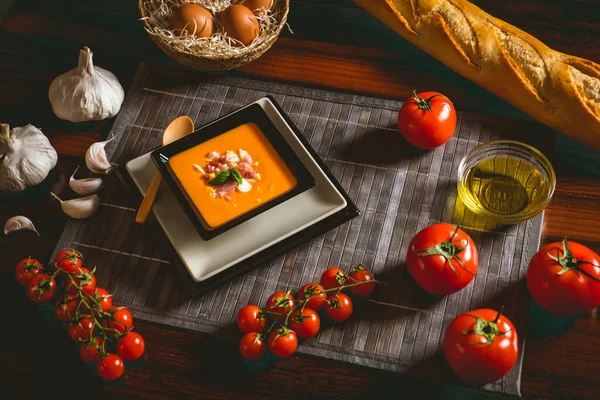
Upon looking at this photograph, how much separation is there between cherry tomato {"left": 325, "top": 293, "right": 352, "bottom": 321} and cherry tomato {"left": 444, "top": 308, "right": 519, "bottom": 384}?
20cm

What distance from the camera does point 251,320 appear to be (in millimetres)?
1371

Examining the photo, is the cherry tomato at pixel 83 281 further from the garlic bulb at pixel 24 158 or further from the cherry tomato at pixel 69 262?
the garlic bulb at pixel 24 158

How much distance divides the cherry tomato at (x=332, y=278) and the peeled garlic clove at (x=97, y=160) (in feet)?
1.85

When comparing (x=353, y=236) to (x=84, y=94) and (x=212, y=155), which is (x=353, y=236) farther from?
(x=84, y=94)

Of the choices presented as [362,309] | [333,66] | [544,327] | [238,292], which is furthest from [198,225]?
[544,327]

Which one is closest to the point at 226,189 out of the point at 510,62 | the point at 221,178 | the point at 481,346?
the point at 221,178

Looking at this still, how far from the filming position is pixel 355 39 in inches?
71.4

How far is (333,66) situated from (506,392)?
880mm

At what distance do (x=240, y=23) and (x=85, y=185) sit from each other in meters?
0.52

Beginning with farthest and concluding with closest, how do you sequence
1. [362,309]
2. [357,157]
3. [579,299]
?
[357,157] < [362,309] < [579,299]

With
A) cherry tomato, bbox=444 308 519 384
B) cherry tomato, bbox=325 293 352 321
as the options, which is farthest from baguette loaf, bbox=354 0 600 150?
cherry tomato, bbox=325 293 352 321

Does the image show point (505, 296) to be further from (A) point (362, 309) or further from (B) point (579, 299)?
(A) point (362, 309)

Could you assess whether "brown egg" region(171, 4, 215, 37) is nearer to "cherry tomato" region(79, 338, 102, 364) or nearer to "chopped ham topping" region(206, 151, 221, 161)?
"chopped ham topping" region(206, 151, 221, 161)

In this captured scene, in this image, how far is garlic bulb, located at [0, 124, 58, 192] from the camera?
1.55 metres
